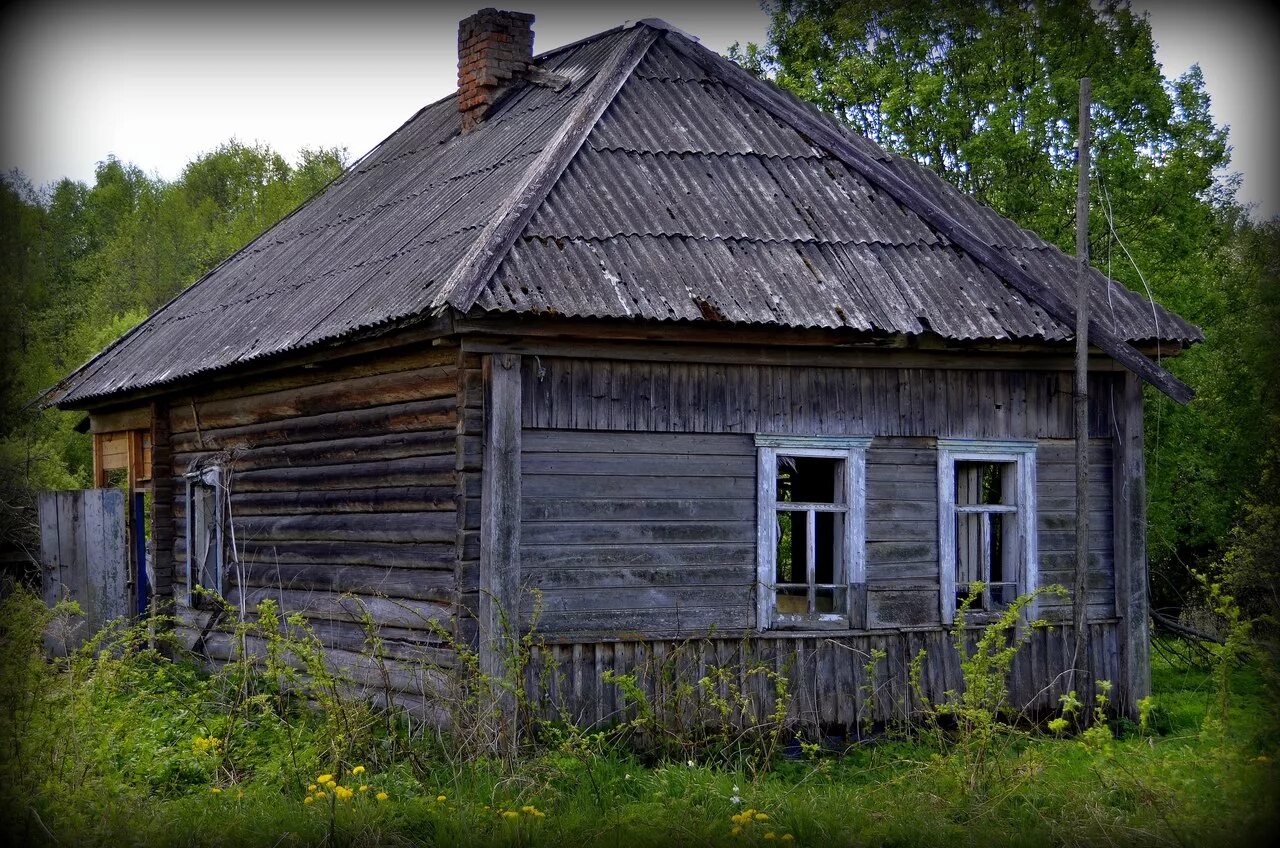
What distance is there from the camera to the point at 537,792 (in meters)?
7.11

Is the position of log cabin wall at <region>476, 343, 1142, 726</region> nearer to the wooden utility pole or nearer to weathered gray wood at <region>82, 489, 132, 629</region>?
the wooden utility pole

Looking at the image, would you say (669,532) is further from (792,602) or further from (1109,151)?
(1109,151)

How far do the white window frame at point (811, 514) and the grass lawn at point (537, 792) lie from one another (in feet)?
4.52

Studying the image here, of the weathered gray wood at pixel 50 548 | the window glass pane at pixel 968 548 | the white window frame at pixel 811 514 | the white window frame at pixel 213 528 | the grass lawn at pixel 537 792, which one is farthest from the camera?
the weathered gray wood at pixel 50 548

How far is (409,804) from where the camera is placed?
673 cm

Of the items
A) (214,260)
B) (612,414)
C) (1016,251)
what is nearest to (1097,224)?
(1016,251)

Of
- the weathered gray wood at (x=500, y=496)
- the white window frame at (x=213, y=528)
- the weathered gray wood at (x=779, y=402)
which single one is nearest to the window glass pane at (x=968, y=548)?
the weathered gray wood at (x=779, y=402)

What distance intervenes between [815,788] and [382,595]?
10.5ft

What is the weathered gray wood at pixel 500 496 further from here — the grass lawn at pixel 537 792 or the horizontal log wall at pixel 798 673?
the grass lawn at pixel 537 792

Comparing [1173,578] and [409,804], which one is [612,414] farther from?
[1173,578]

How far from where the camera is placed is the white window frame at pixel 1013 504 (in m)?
10.1

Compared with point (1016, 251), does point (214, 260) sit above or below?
above

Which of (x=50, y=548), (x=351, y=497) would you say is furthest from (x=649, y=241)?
(x=50, y=548)

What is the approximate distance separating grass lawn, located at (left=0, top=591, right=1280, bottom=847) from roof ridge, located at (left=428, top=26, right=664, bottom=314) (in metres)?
2.71
